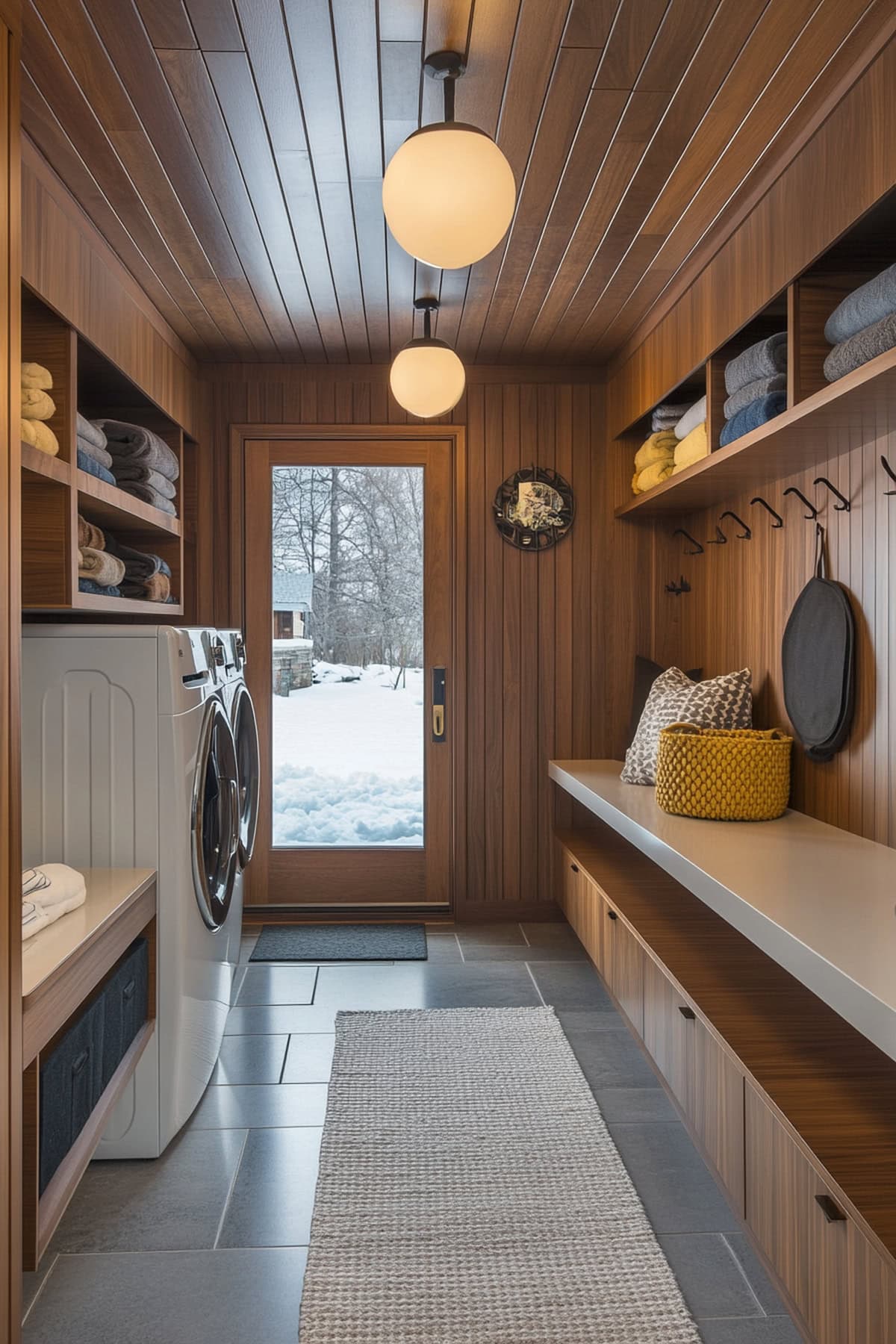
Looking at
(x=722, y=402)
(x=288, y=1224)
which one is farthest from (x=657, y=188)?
(x=288, y=1224)

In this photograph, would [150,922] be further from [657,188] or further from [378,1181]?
[657,188]

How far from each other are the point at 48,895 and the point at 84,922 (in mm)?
95

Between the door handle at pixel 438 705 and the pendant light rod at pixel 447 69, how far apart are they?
8.58ft

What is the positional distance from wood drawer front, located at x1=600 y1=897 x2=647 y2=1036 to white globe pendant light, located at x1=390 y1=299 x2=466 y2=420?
70.6 inches

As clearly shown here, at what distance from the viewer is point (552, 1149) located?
238cm

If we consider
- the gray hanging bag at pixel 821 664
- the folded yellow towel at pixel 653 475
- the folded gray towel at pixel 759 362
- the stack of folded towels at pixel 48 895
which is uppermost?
the folded gray towel at pixel 759 362

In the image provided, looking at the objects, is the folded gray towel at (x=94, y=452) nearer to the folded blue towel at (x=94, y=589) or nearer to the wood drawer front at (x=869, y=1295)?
the folded blue towel at (x=94, y=589)

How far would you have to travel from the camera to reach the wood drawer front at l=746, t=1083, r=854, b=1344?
1.45 meters

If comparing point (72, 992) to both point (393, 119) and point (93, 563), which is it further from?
point (393, 119)

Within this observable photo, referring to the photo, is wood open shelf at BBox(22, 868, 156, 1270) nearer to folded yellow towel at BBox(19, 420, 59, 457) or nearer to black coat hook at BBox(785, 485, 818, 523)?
folded yellow towel at BBox(19, 420, 59, 457)

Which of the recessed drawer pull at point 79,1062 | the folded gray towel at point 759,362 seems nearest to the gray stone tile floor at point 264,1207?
the recessed drawer pull at point 79,1062

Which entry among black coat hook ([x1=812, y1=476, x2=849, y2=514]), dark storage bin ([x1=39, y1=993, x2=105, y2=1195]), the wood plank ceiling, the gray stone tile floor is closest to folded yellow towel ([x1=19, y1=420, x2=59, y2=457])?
the wood plank ceiling

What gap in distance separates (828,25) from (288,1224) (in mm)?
2684

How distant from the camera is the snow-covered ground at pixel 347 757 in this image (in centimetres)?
427
